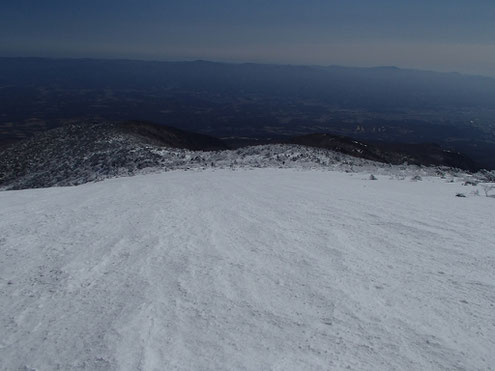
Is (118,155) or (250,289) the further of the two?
(118,155)

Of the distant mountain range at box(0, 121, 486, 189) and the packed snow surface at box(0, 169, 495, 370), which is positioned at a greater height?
the packed snow surface at box(0, 169, 495, 370)

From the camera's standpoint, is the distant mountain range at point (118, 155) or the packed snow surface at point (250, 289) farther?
the distant mountain range at point (118, 155)

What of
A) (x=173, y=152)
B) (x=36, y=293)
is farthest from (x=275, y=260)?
(x=173, y=152)

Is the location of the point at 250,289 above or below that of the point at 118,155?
above

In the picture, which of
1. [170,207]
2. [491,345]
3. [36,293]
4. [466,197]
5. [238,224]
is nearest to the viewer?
[491,345]

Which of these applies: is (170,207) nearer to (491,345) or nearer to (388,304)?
(388,304)

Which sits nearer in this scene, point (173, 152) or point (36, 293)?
point (36, 293)

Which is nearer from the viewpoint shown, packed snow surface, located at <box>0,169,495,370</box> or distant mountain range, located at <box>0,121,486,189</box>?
packed snow surface, located at <box>0,169,495,370</box>

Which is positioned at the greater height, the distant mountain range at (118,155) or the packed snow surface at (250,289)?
the packed snow surface at (250,289)
